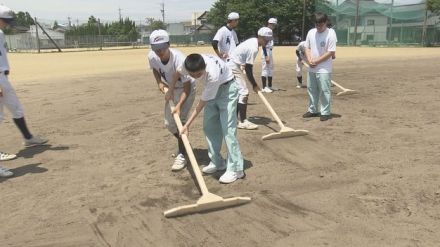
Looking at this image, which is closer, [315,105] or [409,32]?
[315,105]

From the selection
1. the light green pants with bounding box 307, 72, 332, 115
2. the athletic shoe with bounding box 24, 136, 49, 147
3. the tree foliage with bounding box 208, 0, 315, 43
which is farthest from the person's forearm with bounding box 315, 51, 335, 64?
the tree foliage with bounding box 208, 0, 315, 43

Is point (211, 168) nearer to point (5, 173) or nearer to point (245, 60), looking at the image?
point (245, 60)

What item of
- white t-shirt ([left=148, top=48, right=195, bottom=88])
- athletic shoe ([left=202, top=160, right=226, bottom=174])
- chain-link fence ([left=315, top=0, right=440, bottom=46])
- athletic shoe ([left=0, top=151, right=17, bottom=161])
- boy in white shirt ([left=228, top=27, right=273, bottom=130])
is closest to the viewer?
white t-shirt ([left=148, top=48, right=195, bottom=88])

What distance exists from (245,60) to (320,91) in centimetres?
161

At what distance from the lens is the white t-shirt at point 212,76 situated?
4.48 m

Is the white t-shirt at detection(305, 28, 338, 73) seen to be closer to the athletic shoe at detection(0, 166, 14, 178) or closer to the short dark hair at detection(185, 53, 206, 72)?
the short dark hair at detection(185, 53, 206, 72)

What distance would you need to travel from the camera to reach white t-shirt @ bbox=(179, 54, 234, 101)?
4.48 metres

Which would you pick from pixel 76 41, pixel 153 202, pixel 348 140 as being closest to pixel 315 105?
pixel 348 140

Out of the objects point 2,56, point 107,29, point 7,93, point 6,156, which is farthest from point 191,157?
point 107,29

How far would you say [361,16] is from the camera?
42.0 metres

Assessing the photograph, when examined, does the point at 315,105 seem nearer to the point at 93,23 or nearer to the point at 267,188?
the point at 267,188

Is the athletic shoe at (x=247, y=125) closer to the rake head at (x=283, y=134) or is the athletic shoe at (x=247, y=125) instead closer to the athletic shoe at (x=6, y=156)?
the rake head at (x=283, y=134)

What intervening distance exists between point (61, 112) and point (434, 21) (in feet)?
120

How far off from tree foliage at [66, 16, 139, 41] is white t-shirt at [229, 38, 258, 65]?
165ft
